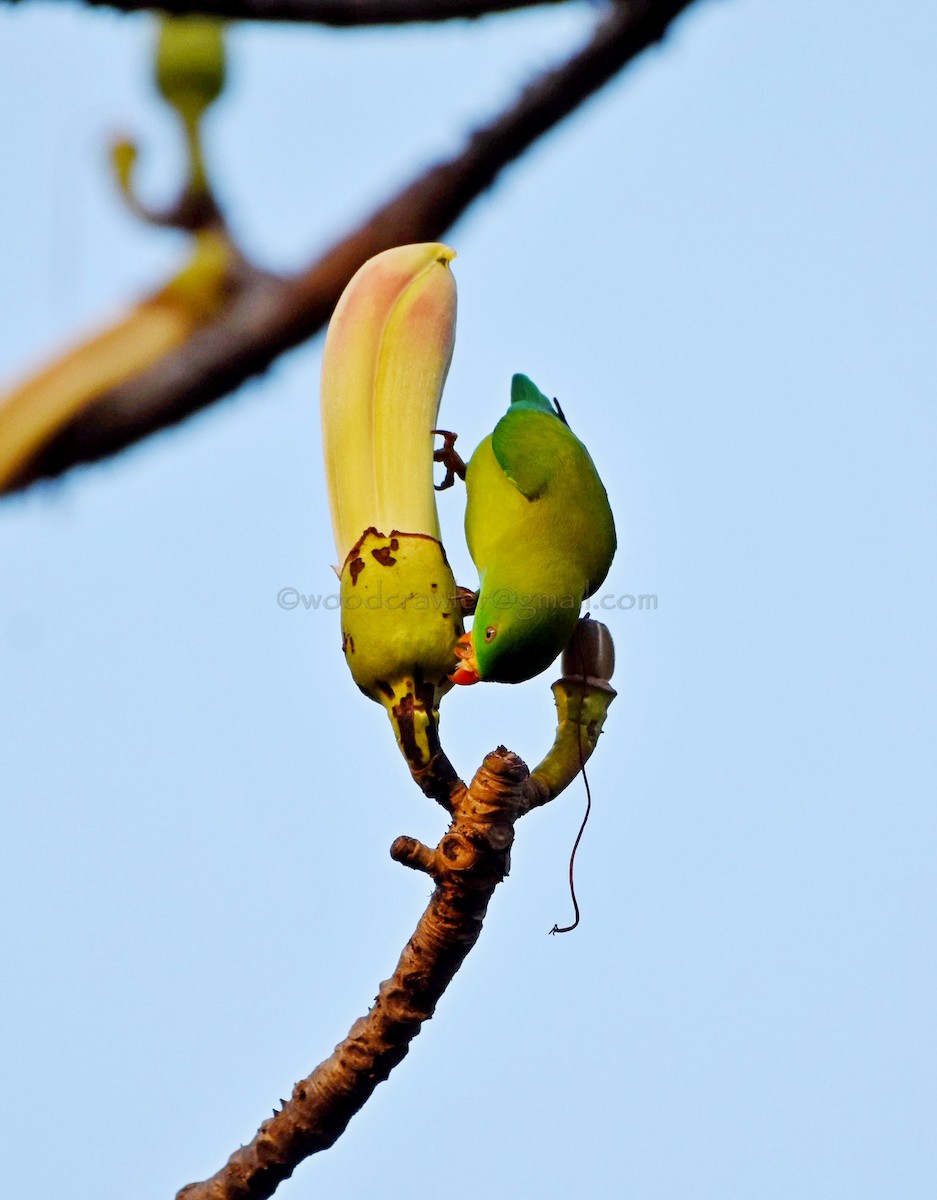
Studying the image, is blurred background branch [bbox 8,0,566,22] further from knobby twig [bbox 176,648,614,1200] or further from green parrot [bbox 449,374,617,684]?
knobby twig [bbox 176,648,614,1200]

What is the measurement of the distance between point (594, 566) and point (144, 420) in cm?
238

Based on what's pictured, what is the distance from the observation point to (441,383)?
1988mm

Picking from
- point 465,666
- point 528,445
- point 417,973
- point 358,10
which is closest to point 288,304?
point 358,10

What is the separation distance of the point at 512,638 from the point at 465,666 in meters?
0.07

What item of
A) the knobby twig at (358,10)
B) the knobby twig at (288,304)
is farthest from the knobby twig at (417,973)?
Result: the knobby twig at (288,304)

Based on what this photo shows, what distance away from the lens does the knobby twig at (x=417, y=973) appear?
164cm

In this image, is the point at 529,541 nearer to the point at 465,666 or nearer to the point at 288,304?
the point at 465,666

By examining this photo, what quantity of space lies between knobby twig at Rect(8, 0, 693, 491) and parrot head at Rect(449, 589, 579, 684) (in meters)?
1.47

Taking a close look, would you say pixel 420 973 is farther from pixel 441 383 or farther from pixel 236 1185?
pixel 441 383

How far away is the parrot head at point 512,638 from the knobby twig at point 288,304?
1471mm

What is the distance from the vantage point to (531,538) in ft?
6.07

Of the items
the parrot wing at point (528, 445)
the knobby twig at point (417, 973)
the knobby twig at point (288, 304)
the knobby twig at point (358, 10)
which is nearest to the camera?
the knobby twig at point (417, 973)

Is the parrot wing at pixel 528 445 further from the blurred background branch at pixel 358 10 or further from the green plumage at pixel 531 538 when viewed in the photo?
the blurred background branch at pixel 358 10

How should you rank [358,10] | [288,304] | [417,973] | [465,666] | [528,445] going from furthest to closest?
1. [288,304]
2. [358,10]
3. [528,445]
4. [465,666]
5. [417,973]
